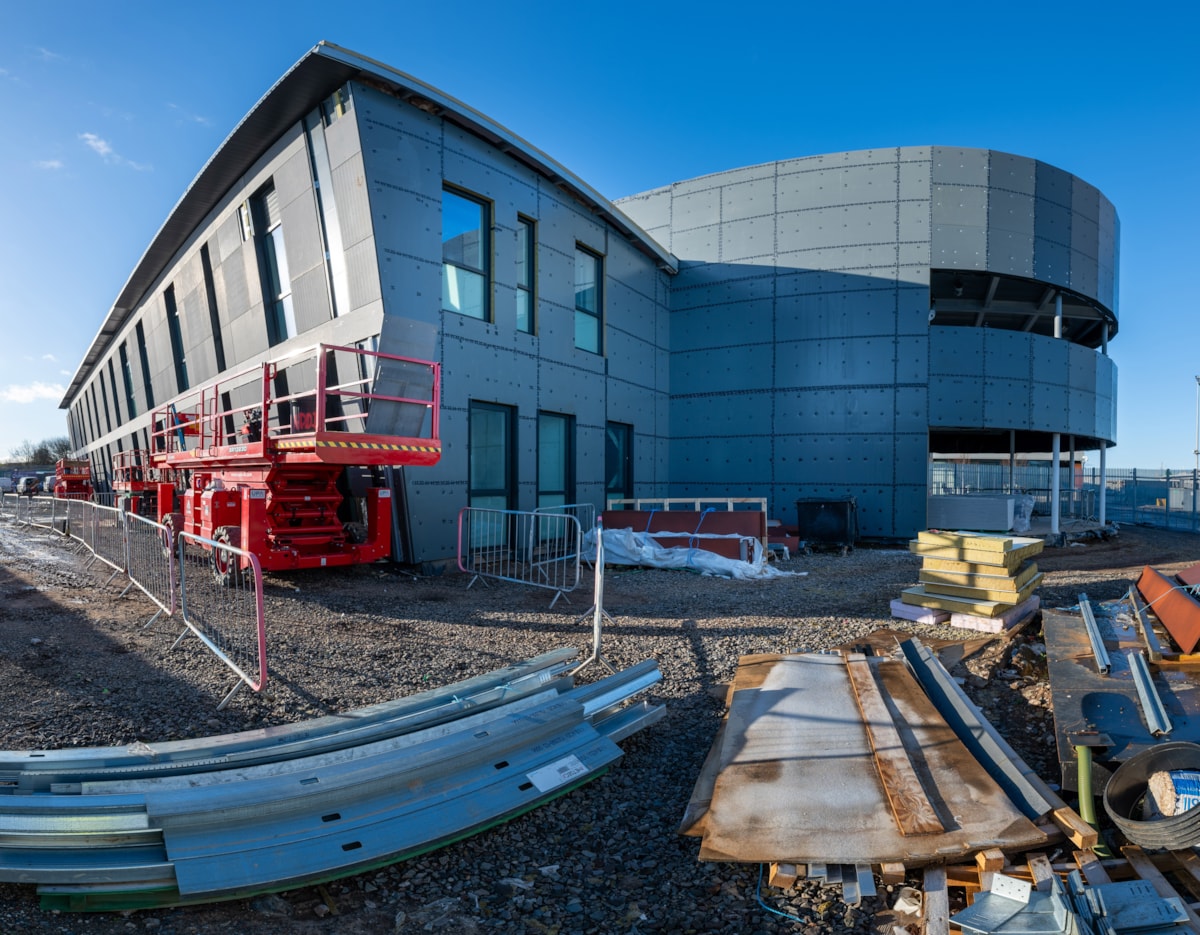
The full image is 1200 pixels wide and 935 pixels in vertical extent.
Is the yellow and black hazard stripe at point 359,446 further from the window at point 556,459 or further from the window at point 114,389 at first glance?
the window at point 114,389

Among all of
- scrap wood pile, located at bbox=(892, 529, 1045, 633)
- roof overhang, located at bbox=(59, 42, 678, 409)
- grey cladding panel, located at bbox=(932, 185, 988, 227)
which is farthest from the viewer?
grey cladding panel, located at bbox=(932, 185, 988, 227)

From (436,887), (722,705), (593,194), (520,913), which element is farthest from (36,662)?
(593,194)

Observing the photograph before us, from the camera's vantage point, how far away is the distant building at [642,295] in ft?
35.4

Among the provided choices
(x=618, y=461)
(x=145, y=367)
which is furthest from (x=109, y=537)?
(x=145, y=367)

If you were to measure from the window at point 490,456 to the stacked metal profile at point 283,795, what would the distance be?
24.6 ft

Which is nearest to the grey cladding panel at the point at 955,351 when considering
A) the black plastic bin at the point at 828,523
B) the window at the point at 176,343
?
the black plastic bin at the point at 828,523

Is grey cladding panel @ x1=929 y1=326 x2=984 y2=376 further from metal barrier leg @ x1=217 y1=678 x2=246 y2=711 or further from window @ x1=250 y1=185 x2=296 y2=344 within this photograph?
metal barrier leg @ x1=217 y1=678 x2=246 y2=711

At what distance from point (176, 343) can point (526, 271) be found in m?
14.5

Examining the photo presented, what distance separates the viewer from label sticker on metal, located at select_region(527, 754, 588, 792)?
3643 mm

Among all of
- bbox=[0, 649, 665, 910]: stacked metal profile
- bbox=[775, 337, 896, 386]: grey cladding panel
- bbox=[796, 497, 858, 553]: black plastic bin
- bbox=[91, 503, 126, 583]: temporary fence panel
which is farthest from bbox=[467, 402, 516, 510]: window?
bbox=[775, 337, 896, 386]: grey cladding panel

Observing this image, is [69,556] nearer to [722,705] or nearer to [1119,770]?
[722,705]

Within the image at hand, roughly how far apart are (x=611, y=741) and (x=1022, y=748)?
9.55 feet

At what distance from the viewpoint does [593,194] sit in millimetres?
13992

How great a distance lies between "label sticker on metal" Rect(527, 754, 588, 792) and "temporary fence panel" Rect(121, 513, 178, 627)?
534 centimetres
